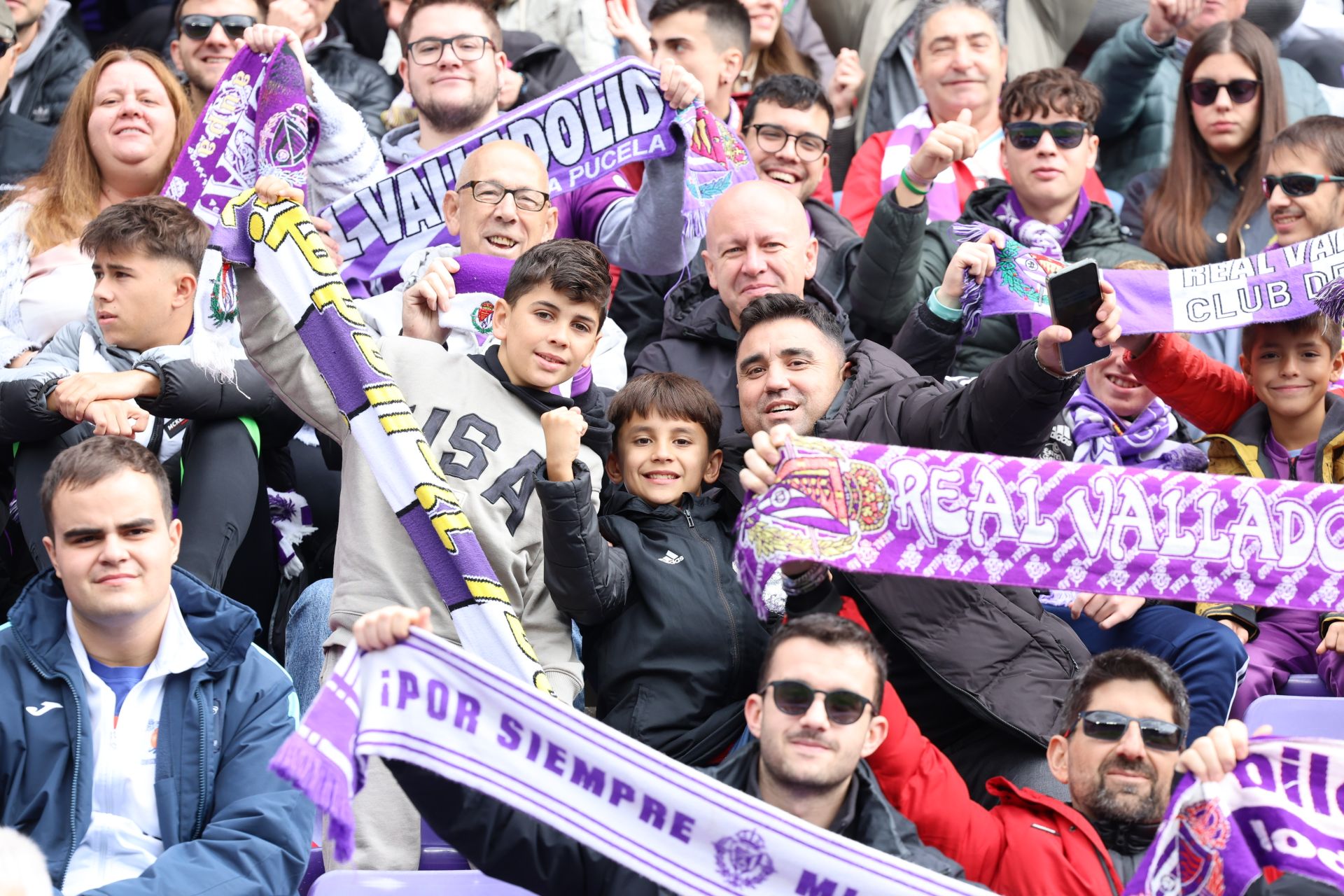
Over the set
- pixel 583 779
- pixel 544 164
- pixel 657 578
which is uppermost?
pixel 544 164

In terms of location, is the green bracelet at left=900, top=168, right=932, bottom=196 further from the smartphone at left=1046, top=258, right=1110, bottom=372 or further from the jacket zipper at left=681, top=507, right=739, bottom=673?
the jacket zipper at left=681, top=507, right=739, bottom=673

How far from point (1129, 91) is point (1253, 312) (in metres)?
3.01

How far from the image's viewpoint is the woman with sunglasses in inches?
232

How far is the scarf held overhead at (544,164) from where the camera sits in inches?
243

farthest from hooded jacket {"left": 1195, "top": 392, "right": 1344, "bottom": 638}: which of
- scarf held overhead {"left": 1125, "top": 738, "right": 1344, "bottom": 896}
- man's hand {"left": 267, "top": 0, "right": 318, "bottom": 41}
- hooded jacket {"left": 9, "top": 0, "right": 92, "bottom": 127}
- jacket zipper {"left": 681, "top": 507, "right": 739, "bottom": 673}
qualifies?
hooded jacket {"left": 9, "top": 0, "right": 92, "bottom": 127}

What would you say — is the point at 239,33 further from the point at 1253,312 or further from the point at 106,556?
the point at 1253,312

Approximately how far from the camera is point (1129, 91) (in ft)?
26.6

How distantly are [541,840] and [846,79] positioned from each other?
5.15 metres

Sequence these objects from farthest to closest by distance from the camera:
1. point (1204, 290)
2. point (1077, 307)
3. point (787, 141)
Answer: point (787, 141)
point (1204, 290)
point (1077, 307)

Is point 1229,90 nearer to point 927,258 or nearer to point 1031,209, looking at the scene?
point 1031,209

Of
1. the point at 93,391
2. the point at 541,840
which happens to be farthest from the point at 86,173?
the point at 541,840

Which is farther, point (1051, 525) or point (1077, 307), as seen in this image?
point (1077, 307)

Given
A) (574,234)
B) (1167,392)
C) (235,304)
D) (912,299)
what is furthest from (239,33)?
(1167,392)

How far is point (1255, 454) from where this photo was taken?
218 inches
